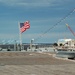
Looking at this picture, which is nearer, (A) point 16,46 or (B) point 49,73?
(B) point 49,73

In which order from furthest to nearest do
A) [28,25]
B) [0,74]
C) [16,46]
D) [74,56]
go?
[16,46] < [28,25] < [74,56] < [0,74]

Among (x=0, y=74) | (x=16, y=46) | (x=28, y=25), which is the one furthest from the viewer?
(x=16, y=46)

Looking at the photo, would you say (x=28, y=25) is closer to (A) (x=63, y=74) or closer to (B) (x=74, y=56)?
(B) (x=74, y=56)

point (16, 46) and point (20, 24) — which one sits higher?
point (20, 24)

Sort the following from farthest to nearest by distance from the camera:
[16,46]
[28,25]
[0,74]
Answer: [16,46]
[28,25]
[0,74]

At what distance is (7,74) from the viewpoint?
62.3 feet

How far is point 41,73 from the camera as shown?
777 inches

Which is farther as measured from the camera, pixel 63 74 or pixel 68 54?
pixel 68 54

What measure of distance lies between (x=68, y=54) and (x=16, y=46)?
94.2ft

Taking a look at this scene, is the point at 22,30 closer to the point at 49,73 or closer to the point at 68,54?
the point at 68,54

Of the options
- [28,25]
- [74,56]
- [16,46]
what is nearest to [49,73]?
[74,56]

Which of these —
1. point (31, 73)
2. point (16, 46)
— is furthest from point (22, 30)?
point (31, 73)

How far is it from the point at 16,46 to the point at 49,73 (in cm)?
4826

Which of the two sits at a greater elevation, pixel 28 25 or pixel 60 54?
pixel 28 25
